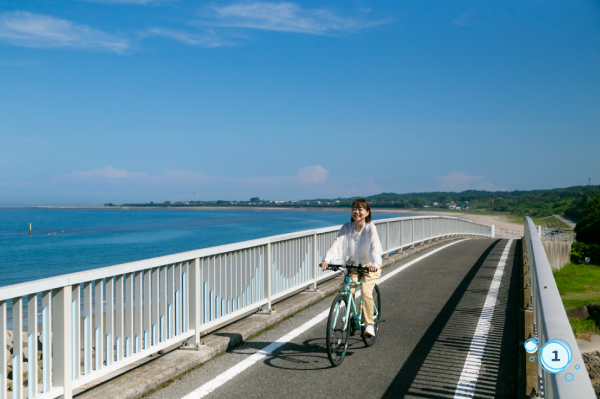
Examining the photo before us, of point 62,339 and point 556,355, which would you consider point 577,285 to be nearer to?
point 62,339

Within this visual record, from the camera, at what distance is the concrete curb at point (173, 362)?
5.07m

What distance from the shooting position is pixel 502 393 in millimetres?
5230

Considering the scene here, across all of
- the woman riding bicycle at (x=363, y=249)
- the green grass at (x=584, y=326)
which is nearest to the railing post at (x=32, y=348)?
the woman riding bicycle at (x=363, y=249)

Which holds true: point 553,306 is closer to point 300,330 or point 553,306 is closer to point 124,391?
point 124,391

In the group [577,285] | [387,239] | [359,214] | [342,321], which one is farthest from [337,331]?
[577,285]

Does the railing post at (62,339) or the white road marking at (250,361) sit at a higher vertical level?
the railing post at (62,339)

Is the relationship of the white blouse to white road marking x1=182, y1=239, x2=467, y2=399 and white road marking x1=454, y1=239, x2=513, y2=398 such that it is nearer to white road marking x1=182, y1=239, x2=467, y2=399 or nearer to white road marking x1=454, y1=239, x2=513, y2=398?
white road marking x1=182, y1=239, x2=467, y2=399

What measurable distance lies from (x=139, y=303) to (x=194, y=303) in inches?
32.6

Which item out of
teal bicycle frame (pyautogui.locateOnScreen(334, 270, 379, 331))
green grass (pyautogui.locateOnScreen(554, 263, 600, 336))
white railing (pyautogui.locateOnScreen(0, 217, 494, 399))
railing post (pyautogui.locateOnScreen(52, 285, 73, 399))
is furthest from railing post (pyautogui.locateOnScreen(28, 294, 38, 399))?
green grass (pyautogui.locateOnScreen(554, 263, 600, 336))

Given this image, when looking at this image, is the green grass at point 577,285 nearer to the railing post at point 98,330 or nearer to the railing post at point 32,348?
the railing post at point 98,330

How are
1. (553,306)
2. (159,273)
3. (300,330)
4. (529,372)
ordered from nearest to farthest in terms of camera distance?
(553,306), (529,372), (159,273), (300,330)

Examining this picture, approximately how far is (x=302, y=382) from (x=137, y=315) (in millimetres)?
1810

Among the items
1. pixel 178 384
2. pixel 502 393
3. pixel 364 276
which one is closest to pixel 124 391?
pixel 178 384

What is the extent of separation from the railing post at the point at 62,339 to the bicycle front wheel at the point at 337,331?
2.56m
